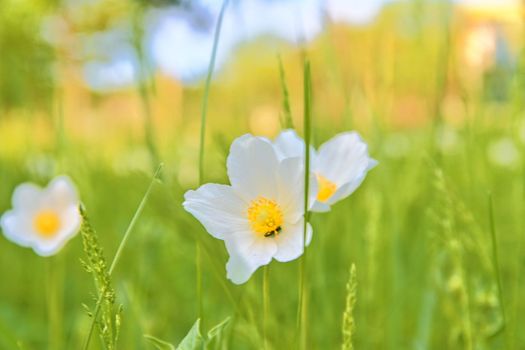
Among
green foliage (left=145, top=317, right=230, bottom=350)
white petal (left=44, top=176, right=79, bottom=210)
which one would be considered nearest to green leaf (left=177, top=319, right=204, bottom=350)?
green foliage (left=145, top=317, right=230, bottom=350)

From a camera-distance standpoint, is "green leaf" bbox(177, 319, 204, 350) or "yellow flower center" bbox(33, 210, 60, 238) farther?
"yellow flower center" bbox(33, 210, 60, 238)

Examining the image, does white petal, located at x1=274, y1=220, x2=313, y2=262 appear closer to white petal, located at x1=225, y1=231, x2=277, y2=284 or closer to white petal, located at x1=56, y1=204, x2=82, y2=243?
white petal, located at x1=225, y1=231, x2=277, y2=284

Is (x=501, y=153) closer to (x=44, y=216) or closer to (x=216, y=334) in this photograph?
(x=44, y=216)

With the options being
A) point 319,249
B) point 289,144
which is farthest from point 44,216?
point 289,144

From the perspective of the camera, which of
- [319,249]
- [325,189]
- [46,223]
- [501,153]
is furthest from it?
[501,153]

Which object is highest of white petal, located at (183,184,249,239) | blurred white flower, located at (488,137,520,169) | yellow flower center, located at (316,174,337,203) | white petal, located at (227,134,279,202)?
white petal, located at (227,134,279,202)

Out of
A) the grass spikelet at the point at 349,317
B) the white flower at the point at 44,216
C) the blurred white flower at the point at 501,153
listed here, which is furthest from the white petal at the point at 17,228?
the blurred white flower at the point at 501,153
